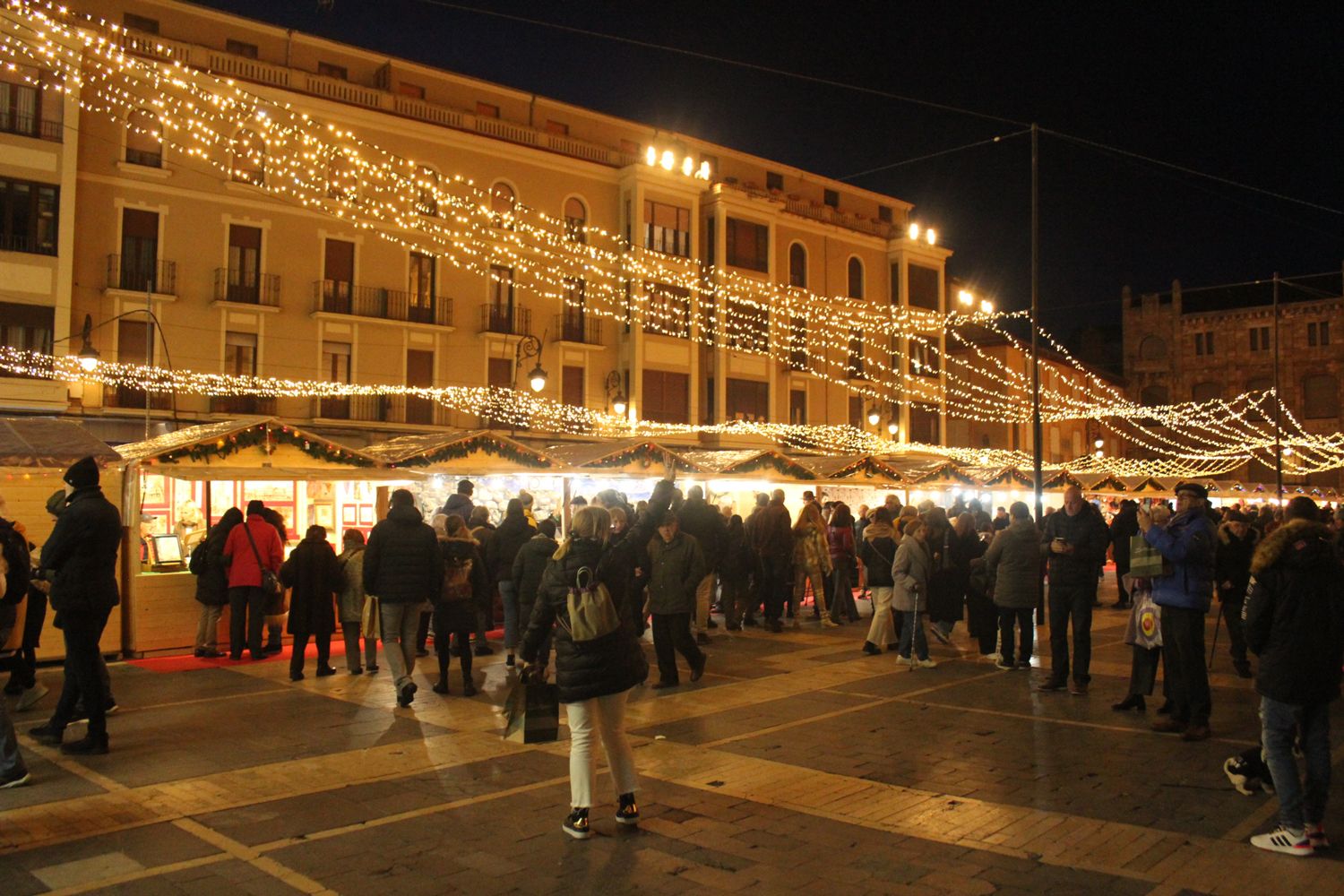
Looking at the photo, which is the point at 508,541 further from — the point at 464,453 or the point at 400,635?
the point at 464,453

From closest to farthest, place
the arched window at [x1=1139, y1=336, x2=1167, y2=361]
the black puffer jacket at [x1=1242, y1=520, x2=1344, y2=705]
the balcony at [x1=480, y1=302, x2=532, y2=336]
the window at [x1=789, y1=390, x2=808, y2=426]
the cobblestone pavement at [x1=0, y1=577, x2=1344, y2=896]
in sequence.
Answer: the cobblestone pavement at [x1=0, y1=577, x2=1344, y2=896] < the black puffer jacket at [x1=1242, y1=520, x2=1344, y2=705] < the balcony at [x1=480, y1=302, x2=532, y2=336] < the window at [x1=789, y1=390, x2=808, y2=426] < the arched window at [x1=1139, y1=336, x2=1167, y2=361]

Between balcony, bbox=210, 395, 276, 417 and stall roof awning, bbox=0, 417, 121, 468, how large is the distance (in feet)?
43.7

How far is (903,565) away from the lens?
10859 mm

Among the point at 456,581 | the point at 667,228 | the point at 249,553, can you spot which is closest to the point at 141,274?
the point at 667,228

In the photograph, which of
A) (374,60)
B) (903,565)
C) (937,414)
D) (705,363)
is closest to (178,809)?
(903,565)

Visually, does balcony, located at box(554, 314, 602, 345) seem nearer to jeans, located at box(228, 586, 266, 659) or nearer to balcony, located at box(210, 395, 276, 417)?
balcony, located at box(210, 395, 276, 417)

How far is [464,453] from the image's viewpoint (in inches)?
573

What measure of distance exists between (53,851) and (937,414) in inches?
1487

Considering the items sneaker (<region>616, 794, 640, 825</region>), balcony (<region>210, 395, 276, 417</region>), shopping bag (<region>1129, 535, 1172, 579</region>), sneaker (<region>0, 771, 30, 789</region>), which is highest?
balcony (<region>210, 395, 276, 417</region>)

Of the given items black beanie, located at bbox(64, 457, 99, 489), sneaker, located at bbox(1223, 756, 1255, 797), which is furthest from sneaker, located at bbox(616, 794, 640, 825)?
black beanie, located at bbox(64, 457, 99, 489)

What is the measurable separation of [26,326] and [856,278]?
2600 cm

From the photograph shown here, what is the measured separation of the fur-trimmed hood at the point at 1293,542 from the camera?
509cm

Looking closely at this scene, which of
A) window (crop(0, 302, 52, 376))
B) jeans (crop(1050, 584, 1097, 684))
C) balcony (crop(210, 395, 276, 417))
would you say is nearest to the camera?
jeans (crop(1050, 584, 1097, 684))

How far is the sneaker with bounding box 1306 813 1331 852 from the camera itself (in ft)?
16.2
